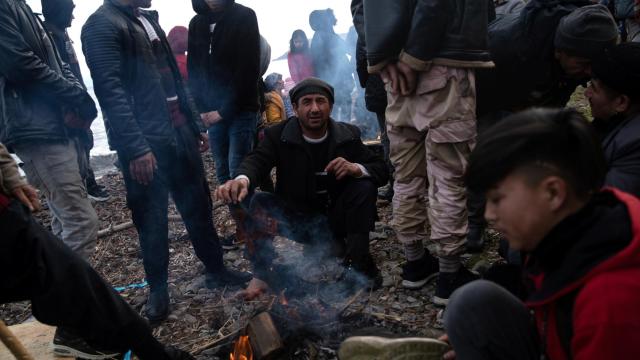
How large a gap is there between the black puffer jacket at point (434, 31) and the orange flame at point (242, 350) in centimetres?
220

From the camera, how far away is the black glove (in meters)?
3.32

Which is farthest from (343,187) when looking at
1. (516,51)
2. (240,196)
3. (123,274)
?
(123,274)

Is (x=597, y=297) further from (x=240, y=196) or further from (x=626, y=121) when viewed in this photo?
(x=240, y=196)

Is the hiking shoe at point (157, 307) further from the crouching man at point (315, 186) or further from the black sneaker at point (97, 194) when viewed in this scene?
the black sneaker at point (97, 194)

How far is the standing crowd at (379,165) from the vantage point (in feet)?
4.63

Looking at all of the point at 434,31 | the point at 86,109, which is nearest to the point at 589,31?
the point at 434,31

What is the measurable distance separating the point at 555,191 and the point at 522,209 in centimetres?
12

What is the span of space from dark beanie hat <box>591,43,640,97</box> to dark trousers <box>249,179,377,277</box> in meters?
1.81

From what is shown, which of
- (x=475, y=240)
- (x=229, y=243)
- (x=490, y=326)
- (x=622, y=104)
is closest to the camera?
(x=490, y=326)

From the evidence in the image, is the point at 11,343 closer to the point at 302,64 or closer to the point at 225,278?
the point at 225,278


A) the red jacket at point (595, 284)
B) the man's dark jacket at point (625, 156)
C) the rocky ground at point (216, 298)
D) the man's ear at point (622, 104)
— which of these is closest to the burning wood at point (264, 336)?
the rocky ground at point (216, 298)

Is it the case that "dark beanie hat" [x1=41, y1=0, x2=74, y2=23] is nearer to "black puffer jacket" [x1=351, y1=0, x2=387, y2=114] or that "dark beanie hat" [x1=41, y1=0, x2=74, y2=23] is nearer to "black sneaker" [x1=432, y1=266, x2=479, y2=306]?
"black puffer jacket" [x1=351, y1=0, x2=387, y2=114]

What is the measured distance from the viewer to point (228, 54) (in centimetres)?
441

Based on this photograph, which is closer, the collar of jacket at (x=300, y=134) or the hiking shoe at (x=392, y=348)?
the hiking shoe at (x=392, y=348)
